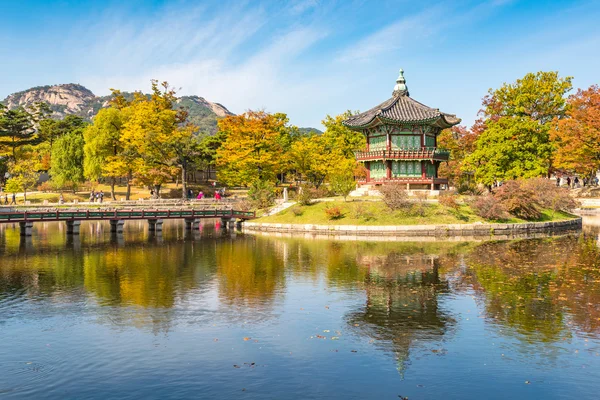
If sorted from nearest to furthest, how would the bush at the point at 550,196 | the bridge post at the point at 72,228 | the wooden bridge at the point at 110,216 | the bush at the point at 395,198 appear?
the wooden bridge at the point at 110,216 → the bridge post at the point at 72,228 → the bush at the point at 395,198 → the bush at the point at 550,196

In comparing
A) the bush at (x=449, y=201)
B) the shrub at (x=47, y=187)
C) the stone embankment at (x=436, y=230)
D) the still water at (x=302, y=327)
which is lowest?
the still water at (x=302, y=327)

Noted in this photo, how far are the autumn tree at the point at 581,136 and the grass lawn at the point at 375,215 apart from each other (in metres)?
22.9

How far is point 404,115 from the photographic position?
6856 centimetres

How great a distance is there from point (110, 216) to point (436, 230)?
31657mm

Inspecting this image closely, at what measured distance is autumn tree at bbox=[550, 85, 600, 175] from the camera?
73.4m

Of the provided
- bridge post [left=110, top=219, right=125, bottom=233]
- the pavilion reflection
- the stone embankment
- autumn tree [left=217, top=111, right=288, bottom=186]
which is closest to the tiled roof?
autumn tree [left=217, top=111, right=288, bottom=186]

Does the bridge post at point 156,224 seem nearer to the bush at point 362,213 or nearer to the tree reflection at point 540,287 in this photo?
the bush at point 362,213

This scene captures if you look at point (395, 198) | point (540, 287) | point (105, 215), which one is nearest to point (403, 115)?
point (395, 198)

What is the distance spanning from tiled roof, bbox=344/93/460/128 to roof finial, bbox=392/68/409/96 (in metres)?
0.86

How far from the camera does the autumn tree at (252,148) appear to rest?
74562 millimetres

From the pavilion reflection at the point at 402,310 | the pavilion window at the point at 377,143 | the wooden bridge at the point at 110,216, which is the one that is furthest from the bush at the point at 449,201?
the pavilion reflection at the point at 402,310

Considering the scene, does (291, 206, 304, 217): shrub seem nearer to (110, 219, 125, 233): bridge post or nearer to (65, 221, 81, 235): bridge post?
(110, 219, 125, 233): bridge post

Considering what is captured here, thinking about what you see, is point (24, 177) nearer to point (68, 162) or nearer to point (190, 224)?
point (68, 162)

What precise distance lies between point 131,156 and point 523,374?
72.3 m
